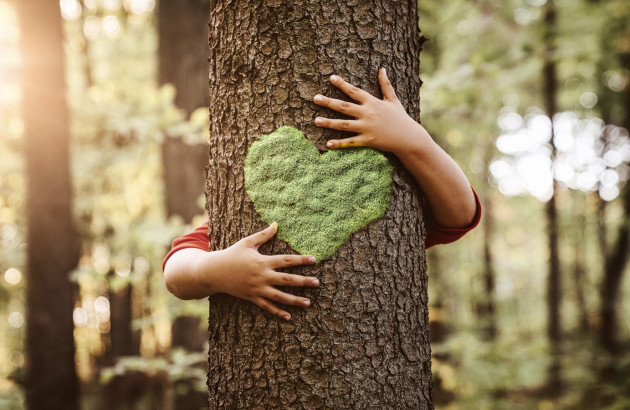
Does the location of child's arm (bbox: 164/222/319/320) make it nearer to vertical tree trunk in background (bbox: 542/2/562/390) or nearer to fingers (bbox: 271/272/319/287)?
fingers (bbox: 271/272/319/287)

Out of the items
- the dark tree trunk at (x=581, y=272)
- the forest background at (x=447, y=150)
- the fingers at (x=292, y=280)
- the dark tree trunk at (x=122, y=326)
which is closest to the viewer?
the fingers at (x=292, y=280)

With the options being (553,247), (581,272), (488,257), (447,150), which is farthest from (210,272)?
(581,272)

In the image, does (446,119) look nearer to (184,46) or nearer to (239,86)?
(184,46)

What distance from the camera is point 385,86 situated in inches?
56.0

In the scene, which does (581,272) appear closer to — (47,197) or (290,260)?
(47,197)

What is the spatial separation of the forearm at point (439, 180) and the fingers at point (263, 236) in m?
0.49

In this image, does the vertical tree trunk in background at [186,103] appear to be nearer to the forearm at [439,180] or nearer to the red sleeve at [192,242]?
the red sleeve at [192,242]

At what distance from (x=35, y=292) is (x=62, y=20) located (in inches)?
138

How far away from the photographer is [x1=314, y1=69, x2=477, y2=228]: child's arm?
4.43ft

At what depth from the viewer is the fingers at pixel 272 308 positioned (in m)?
1.33

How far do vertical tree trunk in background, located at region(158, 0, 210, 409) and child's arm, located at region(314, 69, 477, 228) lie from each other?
3.73 metres

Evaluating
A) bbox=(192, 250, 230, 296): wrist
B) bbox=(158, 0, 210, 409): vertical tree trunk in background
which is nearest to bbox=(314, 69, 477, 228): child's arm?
bbox=(192, 250, 230, 296): wrist

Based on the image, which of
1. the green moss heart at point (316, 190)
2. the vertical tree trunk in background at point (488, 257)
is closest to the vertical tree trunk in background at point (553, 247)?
the vertical tree trunk in background at point (488, 257)

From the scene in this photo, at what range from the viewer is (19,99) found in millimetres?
5082
